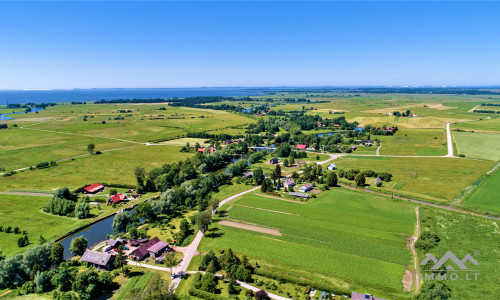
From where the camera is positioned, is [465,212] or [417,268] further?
[465,212]

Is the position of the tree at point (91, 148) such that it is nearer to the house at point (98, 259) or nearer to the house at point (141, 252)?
the house at point (98, 259)

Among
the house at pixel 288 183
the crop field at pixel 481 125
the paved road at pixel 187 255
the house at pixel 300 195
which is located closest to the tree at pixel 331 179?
the house at pixel 288 183

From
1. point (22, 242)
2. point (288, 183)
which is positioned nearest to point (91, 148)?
point (22, 242)

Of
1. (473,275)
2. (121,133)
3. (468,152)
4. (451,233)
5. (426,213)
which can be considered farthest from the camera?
(121,133)

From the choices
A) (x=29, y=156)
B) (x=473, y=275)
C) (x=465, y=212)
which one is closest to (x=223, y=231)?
(x=473, y=275)

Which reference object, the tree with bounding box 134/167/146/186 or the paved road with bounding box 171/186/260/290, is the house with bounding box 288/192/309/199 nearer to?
the paved road with bounding box 171/186/260/290

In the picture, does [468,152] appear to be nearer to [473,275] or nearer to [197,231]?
[473,275]
